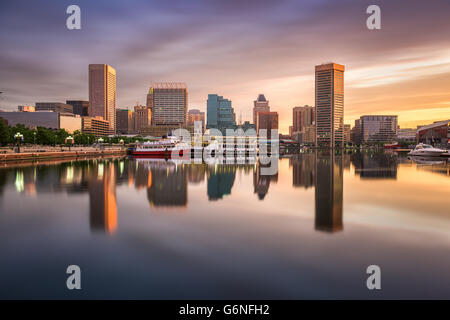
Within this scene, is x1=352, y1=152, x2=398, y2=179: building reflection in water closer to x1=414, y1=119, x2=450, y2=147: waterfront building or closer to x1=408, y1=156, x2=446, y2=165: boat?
x1=408, y1=156, x2=446, y2=165: boat

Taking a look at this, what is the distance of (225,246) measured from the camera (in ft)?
34.9

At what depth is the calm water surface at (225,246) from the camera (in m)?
7.70

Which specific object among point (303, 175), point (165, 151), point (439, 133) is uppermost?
point (439, 133)

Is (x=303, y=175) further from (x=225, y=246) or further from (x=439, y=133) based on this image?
(x=439, y=133)

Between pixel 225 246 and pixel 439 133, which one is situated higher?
pixel 439 133

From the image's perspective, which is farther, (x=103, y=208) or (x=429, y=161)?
(x=429, y=161)

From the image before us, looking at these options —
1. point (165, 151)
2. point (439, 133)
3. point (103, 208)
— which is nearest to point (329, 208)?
point (103, 208)

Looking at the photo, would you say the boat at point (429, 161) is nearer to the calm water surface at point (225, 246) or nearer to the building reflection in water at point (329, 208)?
the building reflection in water at point (329, 208)

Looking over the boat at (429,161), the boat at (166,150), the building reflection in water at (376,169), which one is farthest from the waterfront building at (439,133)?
the boat at (166,150)

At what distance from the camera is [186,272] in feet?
27.9

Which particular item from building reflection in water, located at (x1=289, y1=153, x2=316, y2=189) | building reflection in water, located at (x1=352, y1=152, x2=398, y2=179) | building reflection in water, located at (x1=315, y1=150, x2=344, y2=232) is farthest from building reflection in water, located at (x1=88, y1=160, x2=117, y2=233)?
building reflection in water, located at (x1=352, y1=152, x2=398, y2=179)
